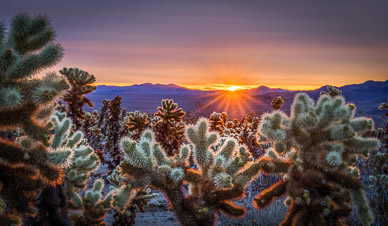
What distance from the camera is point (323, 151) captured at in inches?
133

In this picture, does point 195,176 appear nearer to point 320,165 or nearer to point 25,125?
point 320,165

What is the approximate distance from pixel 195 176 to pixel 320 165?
1.34m

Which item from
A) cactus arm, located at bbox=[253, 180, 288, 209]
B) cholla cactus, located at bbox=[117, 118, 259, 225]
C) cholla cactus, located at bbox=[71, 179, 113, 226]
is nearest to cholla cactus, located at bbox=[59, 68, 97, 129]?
cholla cactus, located at bbox=[71, 179, 113, 226]

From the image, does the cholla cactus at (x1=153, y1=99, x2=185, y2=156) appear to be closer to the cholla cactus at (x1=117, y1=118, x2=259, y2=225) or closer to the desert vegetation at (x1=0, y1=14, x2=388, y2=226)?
the desert vegetation at (x1=0, y1=14, x2=388, y2=226)

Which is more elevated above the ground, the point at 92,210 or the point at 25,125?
the point at 25,125

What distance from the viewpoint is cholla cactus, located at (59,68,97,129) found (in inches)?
190

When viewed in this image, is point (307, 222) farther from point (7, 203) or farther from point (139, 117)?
point (139, 117)

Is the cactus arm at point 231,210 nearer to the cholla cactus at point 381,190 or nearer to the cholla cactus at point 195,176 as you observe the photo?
the cholla cactus at point 195,176

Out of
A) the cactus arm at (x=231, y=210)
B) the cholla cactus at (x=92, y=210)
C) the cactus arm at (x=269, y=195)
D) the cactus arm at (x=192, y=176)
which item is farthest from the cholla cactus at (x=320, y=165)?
the cholla cactus at (x=92, y=210)

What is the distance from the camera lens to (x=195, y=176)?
132 inches

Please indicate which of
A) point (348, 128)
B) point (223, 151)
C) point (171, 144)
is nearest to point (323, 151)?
point (348, 128)

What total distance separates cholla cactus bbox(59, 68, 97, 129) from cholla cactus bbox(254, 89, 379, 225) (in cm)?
290

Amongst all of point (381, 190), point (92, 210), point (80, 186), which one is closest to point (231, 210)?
point (92, 210)

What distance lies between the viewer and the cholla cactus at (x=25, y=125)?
2.82m
